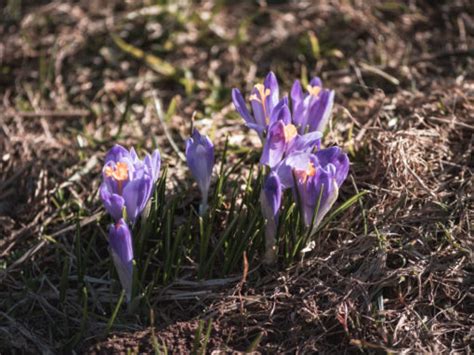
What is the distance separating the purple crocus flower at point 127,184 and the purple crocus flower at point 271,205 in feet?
1.14

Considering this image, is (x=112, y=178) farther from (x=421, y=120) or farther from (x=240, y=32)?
(x=240, y=32)

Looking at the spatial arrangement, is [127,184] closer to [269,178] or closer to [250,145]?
[269,178]

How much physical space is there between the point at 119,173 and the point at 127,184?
0.14 ft

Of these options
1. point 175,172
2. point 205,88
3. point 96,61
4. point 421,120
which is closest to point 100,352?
point 175,172

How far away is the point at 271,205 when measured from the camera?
2.23 metres

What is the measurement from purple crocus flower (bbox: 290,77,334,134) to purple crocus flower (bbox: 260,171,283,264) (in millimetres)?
378

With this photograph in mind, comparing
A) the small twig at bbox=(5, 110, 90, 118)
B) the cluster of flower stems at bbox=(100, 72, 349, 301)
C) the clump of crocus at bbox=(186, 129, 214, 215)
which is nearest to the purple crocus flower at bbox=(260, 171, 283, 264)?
the cluster of flower stems at bbox=(100, 72, 349, 301)

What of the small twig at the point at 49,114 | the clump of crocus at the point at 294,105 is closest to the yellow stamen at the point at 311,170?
the clump of crocus at the point at 294,105

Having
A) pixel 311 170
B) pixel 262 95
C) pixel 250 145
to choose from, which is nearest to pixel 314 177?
pixel 311 170

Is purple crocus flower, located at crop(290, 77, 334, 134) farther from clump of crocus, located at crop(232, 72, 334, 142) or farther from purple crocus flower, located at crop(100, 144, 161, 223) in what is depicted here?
purple crocus flower, located at crop(100, 144, 161, 223)

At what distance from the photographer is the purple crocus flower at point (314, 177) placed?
220 cm

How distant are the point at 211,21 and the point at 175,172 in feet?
4.24

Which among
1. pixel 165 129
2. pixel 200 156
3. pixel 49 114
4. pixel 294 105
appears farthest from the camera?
pixel 49 114

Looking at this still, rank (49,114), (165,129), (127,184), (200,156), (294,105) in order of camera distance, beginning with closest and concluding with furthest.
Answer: (127,184) → (200,156) → (294,105) → (165,129) → (49,114)
